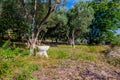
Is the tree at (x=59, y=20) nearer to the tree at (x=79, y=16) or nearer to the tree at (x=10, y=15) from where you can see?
the tree at (x=79, y=16)

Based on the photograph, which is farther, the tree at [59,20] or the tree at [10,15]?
the tree at [59,20]

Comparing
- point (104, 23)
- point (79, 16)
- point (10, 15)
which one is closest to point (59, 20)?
point (79, 16)

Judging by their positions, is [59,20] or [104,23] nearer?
[59,20]

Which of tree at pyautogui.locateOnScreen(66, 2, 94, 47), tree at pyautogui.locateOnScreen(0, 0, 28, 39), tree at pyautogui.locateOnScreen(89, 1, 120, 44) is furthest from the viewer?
tree at pyautogui.locateOnScreen(89, 1, 120, 44)

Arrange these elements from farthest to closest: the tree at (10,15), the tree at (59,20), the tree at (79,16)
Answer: the tree at (79,16), the tree at (59,20), the tree at (10,15)

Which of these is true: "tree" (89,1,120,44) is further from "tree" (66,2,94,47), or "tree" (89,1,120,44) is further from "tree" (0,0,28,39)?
"tree" (0,0,28,39)

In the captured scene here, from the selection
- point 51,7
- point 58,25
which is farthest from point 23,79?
point 58,25

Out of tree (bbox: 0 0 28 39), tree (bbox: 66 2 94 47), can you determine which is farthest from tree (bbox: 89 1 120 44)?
tree (bbox: 0 0 28 39)

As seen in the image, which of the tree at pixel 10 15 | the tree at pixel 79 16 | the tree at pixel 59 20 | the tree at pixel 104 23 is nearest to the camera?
the tree at pixel 10 15

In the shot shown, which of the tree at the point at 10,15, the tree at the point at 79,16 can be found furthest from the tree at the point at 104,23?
the tree at the point at 10,15

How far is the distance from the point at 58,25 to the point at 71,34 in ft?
13.0

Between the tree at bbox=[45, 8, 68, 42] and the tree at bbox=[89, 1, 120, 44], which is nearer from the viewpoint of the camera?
the tree at bbox=[45, 8, 68, 42]

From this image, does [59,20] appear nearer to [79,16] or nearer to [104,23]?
[79,16]

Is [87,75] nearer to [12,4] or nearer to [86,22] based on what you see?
[12,4]
